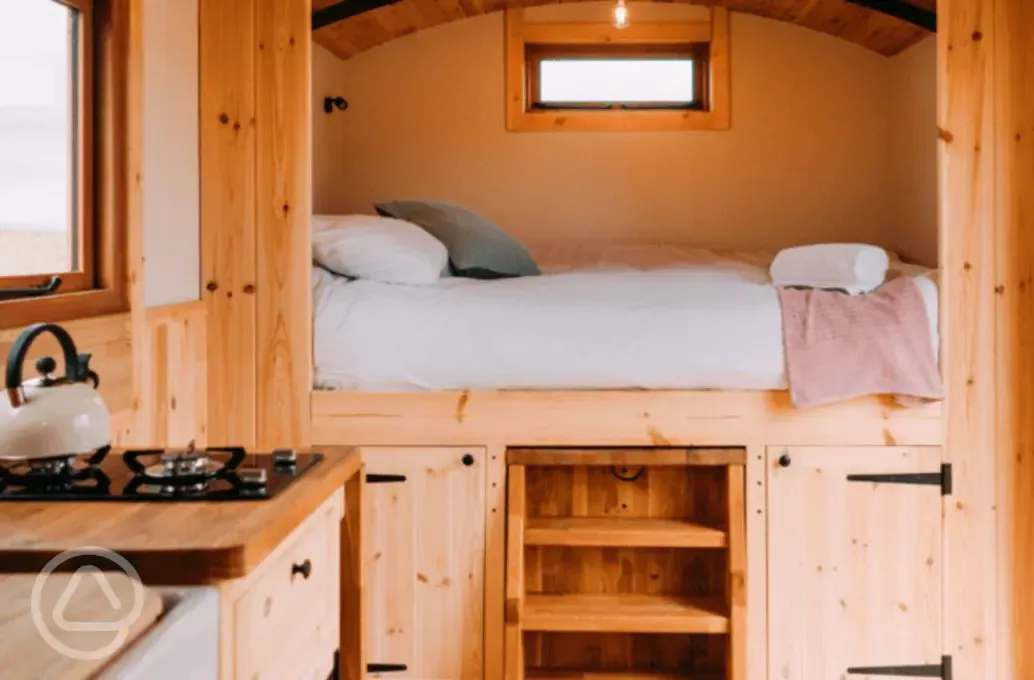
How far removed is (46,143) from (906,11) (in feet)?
10.4

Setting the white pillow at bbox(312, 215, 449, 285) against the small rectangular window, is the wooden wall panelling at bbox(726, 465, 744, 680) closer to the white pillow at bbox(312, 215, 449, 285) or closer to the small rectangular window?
the white pillow at bbox(312, 215, 449, 285)

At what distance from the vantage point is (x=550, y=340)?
2941 mm

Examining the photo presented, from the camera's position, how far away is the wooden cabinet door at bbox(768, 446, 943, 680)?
2.95 meters

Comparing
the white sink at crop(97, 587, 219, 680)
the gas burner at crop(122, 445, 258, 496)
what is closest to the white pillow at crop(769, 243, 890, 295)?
the gas burner at crop(122, 445, 258, 496)

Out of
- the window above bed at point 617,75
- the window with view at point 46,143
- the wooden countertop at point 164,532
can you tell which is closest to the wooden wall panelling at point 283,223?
the window with view at point 46,143

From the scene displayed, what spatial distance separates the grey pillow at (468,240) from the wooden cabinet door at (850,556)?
3.32 ft

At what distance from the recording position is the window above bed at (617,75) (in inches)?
192

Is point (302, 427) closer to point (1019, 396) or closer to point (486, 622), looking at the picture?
point (486, 622)

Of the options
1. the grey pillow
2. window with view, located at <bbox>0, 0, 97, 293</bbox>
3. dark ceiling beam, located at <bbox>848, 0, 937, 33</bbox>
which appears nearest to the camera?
window with view, located at <bbox>0, 0, 97, 293</bbox>

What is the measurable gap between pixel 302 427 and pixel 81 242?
0.94 metres

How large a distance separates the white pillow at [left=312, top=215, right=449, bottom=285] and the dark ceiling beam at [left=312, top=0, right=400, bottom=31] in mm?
1337

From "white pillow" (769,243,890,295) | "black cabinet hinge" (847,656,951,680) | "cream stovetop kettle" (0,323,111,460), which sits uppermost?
"white pillow" (769,243,890,295)

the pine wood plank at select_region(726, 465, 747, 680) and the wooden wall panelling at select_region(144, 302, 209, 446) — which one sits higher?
the wooden wall panelling at select_region(144, 302, 209, 446)

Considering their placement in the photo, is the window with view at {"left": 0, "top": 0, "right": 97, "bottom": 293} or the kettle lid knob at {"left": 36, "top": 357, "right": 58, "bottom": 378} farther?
the window with view at {"left": 0, "top": 0, "right": 97, "bottom": 293}
